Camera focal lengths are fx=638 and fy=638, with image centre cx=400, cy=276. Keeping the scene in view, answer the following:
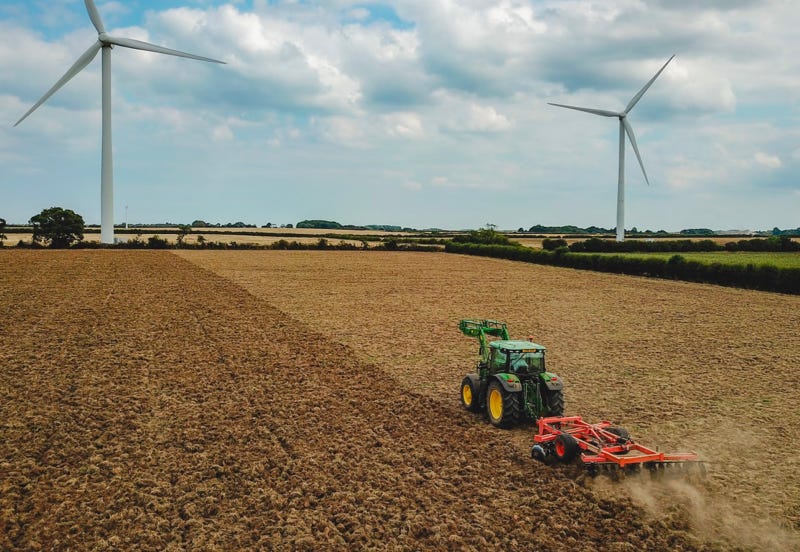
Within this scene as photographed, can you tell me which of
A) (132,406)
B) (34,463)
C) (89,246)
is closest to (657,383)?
(132,406)

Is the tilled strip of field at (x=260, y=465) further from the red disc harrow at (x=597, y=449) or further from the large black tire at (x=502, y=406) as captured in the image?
the red disc harrow at (x=597, y=449)

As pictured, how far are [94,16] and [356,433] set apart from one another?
214ft

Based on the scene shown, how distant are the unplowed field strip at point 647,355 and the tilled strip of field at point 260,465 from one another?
1173mm

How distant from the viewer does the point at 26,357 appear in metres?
18.7

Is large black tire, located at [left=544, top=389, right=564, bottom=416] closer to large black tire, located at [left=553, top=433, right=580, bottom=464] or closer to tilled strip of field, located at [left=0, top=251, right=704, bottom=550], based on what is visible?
tilled strip of field, located at [left=0, top=251, right=704, bottom=550]

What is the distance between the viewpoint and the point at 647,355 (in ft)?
66.4

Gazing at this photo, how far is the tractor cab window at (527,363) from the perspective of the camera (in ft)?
40.5

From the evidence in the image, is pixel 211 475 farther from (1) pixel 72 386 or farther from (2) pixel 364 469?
(1) pixel 72 386

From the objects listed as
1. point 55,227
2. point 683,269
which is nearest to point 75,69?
point 55,227

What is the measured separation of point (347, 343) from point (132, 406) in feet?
28.8

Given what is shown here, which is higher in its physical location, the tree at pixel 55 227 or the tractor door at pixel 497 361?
the tree at pixel 55 227

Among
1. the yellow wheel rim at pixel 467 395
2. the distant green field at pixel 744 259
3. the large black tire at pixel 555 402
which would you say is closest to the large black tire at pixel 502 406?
the large black tire at pixel 555 402

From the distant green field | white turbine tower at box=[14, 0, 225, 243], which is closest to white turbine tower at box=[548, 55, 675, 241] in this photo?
the distant green field

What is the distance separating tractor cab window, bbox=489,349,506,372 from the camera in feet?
41.1
